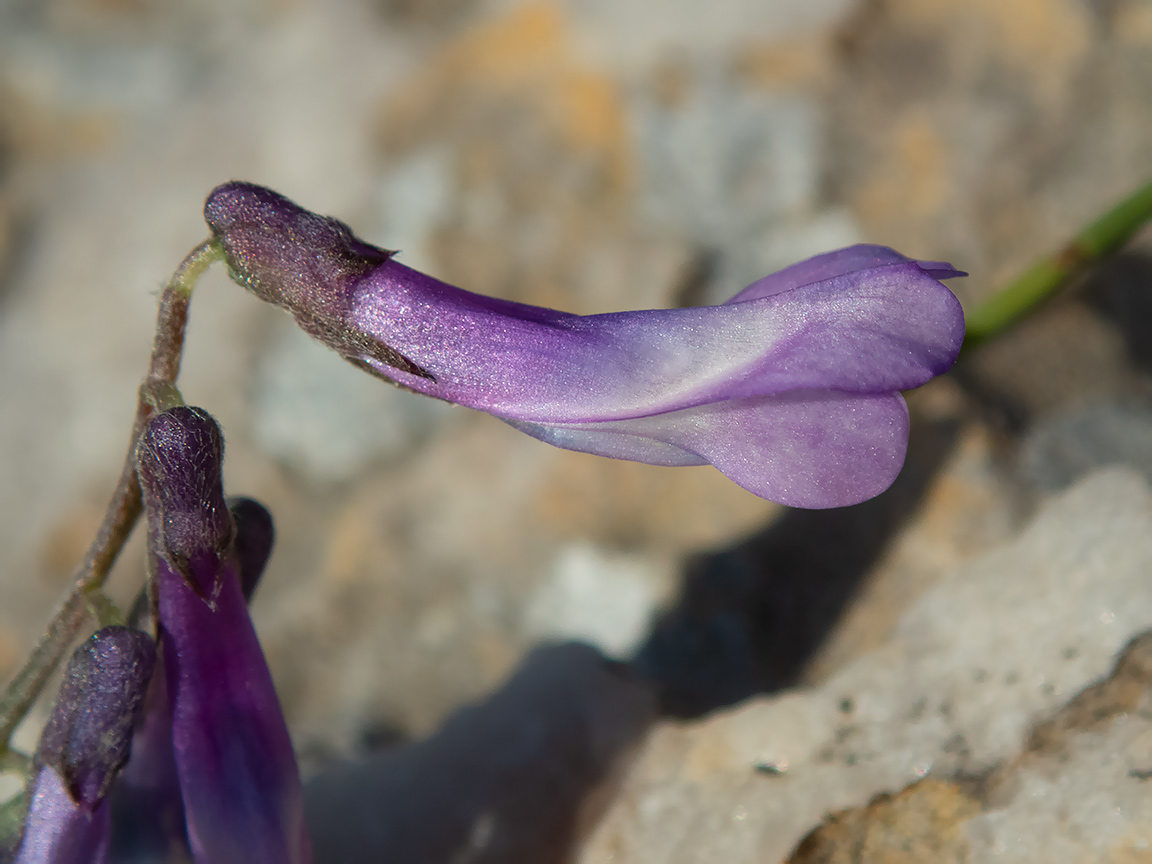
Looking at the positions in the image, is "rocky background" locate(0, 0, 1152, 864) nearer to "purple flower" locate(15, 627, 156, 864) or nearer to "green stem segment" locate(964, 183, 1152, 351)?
"green stem segment" locate(964, 183, 1152, 351)

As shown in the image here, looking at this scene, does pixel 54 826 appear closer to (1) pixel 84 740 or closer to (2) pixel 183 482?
(1) pixel 84 740

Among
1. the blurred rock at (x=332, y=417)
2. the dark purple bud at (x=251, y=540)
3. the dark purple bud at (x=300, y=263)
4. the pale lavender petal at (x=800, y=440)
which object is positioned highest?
the blurred rock at (x=332, y=417)

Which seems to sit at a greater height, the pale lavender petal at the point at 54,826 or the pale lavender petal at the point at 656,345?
the pale lavender petal at the point at 656,345

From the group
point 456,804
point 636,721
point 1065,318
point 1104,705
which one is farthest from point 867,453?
point 1065,318

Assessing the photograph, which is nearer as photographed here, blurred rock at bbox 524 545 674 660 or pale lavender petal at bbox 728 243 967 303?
pale lavender petal at bbox 728 243 967 303

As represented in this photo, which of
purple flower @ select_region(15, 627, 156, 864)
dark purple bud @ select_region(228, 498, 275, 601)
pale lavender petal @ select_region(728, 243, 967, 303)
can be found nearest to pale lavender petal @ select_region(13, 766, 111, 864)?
purple flower @ select_region(15, 627, 156, 864)

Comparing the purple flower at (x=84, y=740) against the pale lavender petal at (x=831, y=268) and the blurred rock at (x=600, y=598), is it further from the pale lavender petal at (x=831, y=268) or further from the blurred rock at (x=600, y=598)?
the blurred rock at (x=600, y=598)

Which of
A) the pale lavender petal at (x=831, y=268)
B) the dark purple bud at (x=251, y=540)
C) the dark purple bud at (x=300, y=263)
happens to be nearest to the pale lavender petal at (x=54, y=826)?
the dark purple bud at (x=251, y=540)
